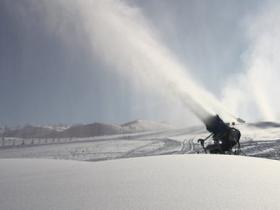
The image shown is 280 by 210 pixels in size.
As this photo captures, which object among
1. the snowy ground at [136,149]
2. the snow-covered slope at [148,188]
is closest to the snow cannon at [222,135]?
the snowy ground at [136,149]

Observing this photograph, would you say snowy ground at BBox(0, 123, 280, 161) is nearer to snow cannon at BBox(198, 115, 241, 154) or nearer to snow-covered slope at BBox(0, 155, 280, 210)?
snow cannon at BBox(198, 115, 241, 154)

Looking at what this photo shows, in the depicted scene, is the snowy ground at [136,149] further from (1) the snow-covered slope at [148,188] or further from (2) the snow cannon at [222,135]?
(1) the snow-covered slope at [148,188]

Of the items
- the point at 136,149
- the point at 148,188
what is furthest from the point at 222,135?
the point at 136,149

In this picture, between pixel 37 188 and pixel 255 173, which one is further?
pixel 255 173

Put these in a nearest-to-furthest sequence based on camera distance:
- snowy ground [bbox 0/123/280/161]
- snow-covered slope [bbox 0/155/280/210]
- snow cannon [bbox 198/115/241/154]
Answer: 1. snow-covered slope [bbox 0/155/280/210]
2. snow cannon [bbox 198/115/241/154]
3. snowy ground [bbox 0/123/280/161]

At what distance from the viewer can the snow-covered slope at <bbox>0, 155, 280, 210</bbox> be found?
183 inches

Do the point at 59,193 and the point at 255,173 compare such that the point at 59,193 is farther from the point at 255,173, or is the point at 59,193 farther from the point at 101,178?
the point at 255,173

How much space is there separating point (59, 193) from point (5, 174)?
120 inches

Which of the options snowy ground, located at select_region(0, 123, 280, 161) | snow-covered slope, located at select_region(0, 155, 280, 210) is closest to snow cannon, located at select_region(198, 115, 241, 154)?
snowy ground, located at select_region(0, 123, 280, 161)

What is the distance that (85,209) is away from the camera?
4387 millimetres

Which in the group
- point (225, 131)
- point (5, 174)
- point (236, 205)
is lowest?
point (236, 205)

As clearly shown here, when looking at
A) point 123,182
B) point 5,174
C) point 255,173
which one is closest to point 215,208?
point 123,182

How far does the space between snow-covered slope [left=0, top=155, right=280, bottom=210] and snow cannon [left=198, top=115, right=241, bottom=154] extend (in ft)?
43.4

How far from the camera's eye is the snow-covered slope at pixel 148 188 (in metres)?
4.65
